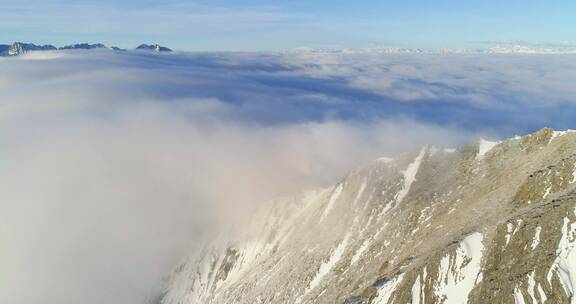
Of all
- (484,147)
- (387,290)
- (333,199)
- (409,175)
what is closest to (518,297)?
(387,290)

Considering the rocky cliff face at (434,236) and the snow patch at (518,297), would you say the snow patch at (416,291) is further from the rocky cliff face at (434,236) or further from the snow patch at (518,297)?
the snow patch at (518,297)

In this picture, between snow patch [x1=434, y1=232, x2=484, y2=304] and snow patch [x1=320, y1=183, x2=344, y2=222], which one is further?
snow patch [x1=320, y1=183, x2=344, y2=222]

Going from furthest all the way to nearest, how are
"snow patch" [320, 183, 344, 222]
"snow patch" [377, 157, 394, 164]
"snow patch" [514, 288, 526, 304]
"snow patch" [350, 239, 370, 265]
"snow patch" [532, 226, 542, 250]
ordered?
"snow patch" [377, 157, 394, 164], "snow patch" [320, 183, 344, 222], "snow patch" [350, 239, 370, 265], "snow patch" [532, 226, 542, 250], "snow patch" [514, 288, 526, 304]

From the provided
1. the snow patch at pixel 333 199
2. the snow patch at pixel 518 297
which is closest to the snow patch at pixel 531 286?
the snow patch at pixel 518 297

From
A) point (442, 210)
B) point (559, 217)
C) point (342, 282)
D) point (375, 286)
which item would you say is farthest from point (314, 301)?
point (559, 217)

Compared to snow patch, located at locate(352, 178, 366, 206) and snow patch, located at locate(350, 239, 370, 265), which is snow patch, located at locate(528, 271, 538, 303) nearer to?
snow patch, located at locate(350, 239, 370, 265)

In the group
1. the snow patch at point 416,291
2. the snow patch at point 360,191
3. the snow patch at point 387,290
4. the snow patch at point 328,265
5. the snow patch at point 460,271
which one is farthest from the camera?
the snow patch at point 360,191

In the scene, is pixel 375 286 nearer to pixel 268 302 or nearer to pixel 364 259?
pixel 364 259

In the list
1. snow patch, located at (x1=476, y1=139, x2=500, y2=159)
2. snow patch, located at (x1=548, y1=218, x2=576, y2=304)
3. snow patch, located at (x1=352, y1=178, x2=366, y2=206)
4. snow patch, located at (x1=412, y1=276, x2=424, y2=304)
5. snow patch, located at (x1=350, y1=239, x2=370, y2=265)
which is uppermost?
snow patch, located at (x1=476, y1=139, x2=500, y2=159)

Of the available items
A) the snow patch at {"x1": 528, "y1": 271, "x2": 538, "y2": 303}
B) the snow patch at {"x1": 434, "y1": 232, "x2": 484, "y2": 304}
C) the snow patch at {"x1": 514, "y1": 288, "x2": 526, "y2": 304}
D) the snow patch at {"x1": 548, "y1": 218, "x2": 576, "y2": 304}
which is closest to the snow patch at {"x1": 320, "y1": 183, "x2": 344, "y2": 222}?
the snow patch at {"x1": 434, "y1": 232, "x2": 484, "y2": 304}
